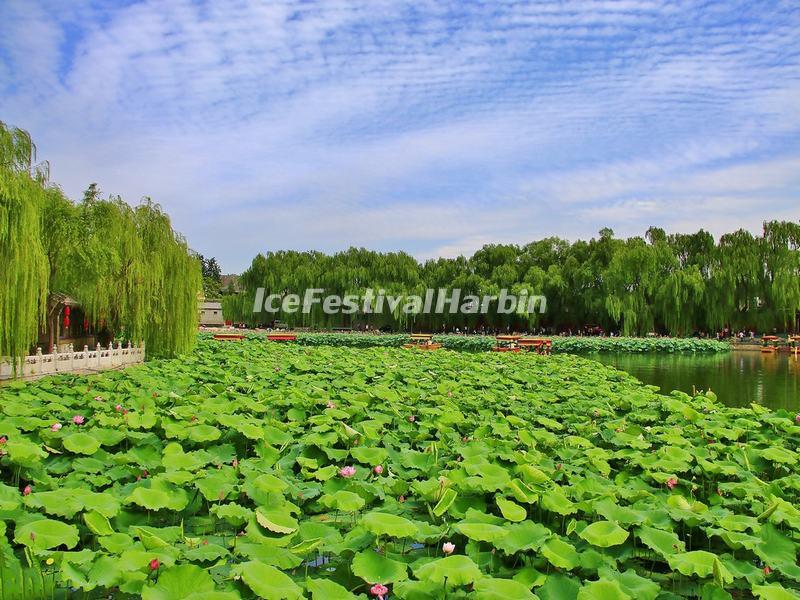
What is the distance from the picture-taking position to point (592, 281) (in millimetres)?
30578

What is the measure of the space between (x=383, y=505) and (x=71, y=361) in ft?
32.7

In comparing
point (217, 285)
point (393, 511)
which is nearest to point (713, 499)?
point (393, 511)

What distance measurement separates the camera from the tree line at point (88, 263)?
7445 millimetres

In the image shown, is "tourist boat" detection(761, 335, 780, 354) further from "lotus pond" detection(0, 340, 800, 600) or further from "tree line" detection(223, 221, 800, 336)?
"lotus pond" detection(0, 340, 800, 600)

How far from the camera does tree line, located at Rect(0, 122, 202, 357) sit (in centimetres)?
745

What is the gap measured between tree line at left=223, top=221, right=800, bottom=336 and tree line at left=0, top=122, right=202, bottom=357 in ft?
66.2

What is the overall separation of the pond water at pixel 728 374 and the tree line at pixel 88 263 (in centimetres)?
1086

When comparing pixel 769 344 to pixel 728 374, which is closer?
pixel 728 374

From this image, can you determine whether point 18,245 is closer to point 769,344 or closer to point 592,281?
point 769,344

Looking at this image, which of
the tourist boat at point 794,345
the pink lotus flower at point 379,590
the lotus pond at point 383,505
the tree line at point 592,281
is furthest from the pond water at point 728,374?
the pink lotus flower at point 379,590

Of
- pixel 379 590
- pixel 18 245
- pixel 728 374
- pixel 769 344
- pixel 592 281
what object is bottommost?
A: pixel 728 374

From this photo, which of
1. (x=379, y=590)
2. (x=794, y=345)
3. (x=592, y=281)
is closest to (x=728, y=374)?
(x=794, y=345)

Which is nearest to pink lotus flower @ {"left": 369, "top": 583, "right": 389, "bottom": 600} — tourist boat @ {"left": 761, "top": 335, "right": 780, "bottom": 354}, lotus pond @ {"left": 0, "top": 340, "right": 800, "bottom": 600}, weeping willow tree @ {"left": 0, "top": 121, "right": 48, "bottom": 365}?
lotus pond @ {"left": 0, "top": 340, "right": 800, "bottom": 600}

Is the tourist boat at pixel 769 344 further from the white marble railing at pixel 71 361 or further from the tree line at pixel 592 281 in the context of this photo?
the white marble railing at pixel 71 361
